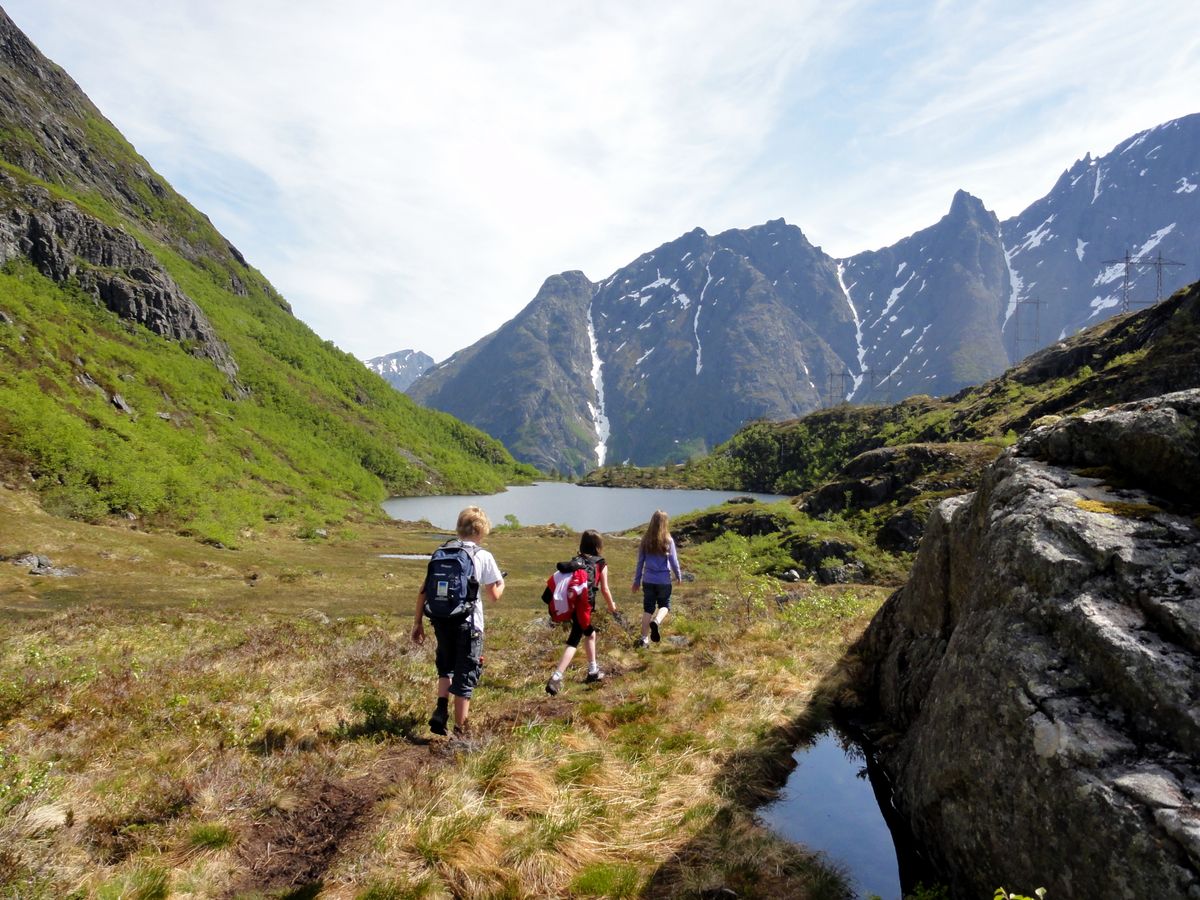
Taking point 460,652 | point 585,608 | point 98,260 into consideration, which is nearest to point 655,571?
point 585,608

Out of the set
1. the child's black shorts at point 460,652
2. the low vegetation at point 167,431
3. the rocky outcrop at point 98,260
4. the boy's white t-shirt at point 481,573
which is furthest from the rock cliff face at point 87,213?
the child's black shorts at point 460,652

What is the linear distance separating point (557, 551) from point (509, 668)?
50967mm

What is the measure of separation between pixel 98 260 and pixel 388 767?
5035 inches

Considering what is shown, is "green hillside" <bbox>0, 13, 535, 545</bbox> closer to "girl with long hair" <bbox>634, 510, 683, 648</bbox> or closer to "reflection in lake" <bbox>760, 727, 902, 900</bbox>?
"girl with long hair" <bbox>634, 510, 683, 648</bbox>

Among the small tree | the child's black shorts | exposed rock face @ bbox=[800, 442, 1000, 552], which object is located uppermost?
exposed rock face @ bbox=[800, 442, 1000, 552]

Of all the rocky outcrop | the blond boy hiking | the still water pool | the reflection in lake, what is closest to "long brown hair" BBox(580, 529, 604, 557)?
the blond boy hiking

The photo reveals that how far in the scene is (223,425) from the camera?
85.2m

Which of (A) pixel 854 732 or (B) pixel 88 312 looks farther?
(B) pixel 88 312

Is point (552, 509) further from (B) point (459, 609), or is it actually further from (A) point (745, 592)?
(B) point (459, 609)

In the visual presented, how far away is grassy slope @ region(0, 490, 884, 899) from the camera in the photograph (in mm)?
4918

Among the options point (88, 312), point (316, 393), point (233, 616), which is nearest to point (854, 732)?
point (233, 616)

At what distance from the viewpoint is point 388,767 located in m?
6.94

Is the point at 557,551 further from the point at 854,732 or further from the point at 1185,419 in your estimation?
the point at 1185,419

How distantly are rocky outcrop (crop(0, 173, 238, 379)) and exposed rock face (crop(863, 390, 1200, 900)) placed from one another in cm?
11728
